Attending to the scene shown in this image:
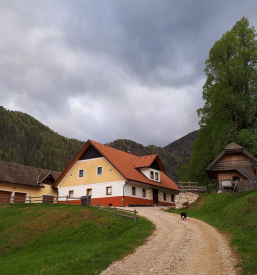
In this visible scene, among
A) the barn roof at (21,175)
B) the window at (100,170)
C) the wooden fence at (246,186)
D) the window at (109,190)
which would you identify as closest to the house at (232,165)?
the wooden fence at (246,186)

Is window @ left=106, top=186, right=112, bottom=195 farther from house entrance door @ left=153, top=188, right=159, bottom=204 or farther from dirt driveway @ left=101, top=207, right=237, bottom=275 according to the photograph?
dirt driveway @ left=101, top=207, right=237, bottom=275

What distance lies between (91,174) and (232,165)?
19422 mm

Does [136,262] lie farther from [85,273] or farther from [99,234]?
[99,234]

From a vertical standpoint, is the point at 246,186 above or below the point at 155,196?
above

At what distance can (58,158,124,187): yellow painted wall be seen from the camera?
128 ft

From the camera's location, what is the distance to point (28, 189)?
153 ft

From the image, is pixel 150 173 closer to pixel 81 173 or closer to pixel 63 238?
pixel 81 173

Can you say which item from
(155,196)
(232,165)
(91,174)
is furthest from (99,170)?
(232,165)

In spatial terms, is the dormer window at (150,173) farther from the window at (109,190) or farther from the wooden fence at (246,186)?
the wooden fence at (246,186)

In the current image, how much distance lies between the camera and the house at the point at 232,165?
35.2 meters

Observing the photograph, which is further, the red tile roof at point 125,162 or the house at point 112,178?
the red tile roof at point 125,162

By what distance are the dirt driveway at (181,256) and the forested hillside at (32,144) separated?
429 ft

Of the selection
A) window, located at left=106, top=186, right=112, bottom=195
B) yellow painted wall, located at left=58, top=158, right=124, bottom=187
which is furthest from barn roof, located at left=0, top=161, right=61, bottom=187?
window, located at left=106, top=186, right=112, bottom=195

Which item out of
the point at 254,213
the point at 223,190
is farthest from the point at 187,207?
the point at 254,213
